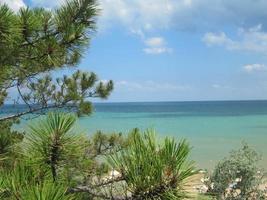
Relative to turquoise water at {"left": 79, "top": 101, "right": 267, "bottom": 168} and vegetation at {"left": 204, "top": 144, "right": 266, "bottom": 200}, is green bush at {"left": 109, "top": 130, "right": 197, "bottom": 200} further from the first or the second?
vegetation at {"left": 204, "top": 144, "right": 266, "bottom": 200}

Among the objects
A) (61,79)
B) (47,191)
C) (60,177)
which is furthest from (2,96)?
(47,191)

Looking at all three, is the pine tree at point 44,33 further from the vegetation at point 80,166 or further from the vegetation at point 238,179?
the vegetation at point 238,179

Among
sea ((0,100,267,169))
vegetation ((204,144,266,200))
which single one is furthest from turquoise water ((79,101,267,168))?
vegetation ((204,144,266,200))

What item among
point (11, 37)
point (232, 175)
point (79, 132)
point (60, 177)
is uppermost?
point (11, 37)

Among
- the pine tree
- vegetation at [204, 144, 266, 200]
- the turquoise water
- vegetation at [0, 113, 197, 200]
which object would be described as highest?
the pine tree

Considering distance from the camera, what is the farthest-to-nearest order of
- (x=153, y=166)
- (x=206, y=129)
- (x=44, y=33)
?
1. (x=206, y=129)
2. (x=44, y=33)
3. (x=153, y=166)

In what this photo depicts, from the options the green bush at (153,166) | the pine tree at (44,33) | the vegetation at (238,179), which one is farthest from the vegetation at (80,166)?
the vegetation at (238,179)

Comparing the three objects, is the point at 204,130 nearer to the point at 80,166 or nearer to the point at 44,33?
the point at 44,33

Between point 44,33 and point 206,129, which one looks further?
point 206,129

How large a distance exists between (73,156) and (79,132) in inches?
3.8

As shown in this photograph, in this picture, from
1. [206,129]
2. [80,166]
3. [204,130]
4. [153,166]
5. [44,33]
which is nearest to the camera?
[153,166]

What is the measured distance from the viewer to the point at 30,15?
12.2 feet

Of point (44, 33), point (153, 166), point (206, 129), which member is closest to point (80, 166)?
point (153, 166)

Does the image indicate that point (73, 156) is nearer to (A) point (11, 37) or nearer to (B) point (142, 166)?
(B) point (142, 166)
